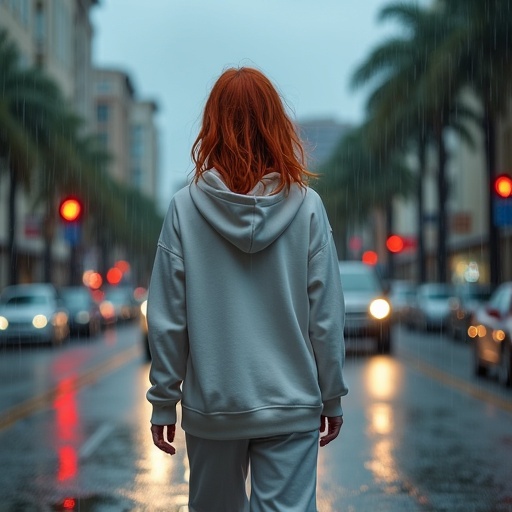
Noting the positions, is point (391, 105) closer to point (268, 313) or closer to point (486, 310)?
point (486, 310)

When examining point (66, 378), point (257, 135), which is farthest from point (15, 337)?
point (257, 135)

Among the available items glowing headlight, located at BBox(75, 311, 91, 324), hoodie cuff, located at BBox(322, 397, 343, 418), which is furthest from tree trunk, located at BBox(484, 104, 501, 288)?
hoodie cuff, located at BBox(322, 397, 343, 418)

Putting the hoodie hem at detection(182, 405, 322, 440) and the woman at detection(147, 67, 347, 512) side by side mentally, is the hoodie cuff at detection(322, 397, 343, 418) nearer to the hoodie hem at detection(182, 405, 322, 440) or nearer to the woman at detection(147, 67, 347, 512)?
the woman at detection(147, 67, 347, 512)

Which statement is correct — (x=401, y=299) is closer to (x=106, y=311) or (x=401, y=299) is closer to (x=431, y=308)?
(x=431, y=308)

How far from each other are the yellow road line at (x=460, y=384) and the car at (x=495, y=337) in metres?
0.42

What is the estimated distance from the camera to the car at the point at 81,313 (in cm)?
3634

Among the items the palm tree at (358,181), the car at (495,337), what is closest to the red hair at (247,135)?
the car at (495,337)

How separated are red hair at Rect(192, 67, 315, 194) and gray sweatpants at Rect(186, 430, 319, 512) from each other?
0.75 meters

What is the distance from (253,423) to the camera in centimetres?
336

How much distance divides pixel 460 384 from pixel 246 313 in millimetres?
13062

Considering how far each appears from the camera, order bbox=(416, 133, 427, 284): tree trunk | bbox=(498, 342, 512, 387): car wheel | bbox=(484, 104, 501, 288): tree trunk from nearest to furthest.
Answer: bbox=(498, 342, 512, 387): car wheel
bbox=(484, 104, 501, 288): tree trunk
bbox=(416, 133, 427, 284): tree trunk

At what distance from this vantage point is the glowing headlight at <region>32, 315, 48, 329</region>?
2902cm

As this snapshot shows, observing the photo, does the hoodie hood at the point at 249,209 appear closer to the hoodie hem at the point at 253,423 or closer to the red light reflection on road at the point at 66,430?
the hoodie hem at the point at 253,423

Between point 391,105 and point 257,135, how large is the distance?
36.2 m
